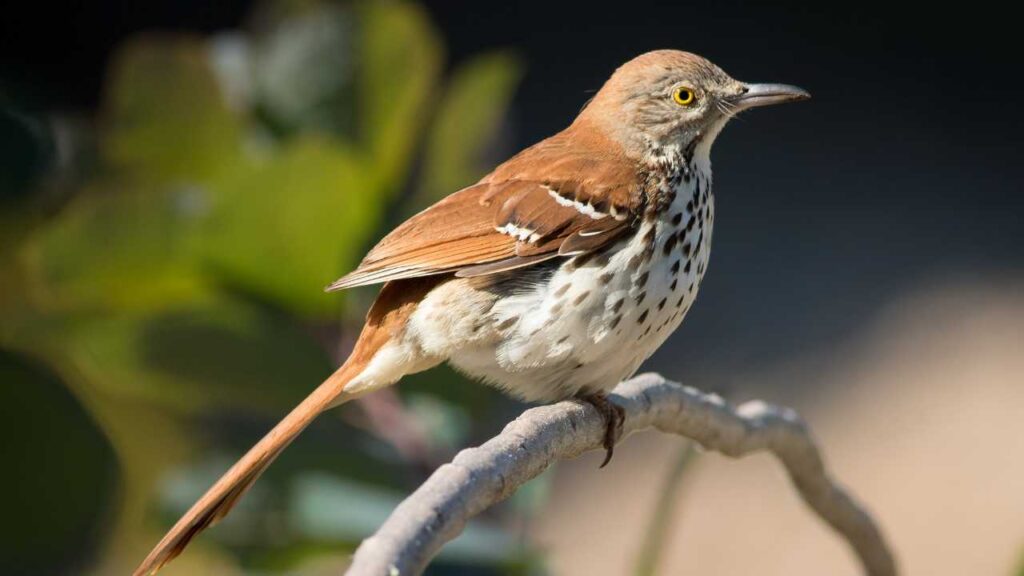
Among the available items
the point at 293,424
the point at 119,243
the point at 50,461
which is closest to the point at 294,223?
the point at 119,243

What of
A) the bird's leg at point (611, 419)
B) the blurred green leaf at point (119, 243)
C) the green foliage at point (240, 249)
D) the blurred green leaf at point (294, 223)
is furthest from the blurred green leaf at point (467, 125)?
the bird's leg at point (611, 419)

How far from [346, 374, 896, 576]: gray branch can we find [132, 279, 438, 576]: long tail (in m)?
0.25

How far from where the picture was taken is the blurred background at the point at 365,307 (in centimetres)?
196

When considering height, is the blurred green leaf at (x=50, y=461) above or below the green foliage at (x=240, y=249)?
below

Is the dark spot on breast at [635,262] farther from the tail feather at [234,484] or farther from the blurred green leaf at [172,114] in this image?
the blurred green leaf at [172,114]

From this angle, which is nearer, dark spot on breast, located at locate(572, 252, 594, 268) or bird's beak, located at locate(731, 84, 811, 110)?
dark spot on breast, located at locate(572, 252, 594, 268)

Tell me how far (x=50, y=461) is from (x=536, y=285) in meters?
0.75

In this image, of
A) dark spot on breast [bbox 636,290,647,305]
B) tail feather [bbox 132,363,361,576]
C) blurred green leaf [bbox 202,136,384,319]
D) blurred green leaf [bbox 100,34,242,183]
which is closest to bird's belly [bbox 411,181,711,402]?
dark spot on breast [bbox 636,290,647,305]

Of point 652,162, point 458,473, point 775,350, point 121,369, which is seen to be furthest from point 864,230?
point 458,473

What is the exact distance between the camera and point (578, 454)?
1.59m

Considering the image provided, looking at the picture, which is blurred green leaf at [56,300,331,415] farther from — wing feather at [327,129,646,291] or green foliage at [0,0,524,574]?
wing feather at [327,129,646,291]

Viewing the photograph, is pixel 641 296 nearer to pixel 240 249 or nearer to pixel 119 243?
pixel 240 249

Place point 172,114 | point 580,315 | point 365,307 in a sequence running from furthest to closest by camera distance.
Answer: point 365,307
point 172,114
point 580,315

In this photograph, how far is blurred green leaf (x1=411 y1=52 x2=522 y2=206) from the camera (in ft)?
6.78
